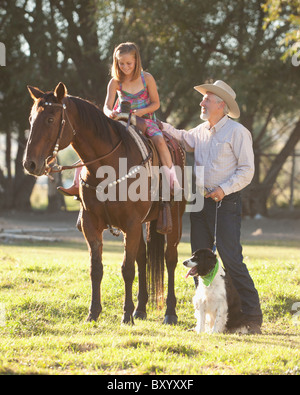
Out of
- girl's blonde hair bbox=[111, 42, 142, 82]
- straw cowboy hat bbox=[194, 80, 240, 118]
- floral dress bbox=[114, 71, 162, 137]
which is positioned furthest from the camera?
floral dress bbox=[114, 71, 162, 137]

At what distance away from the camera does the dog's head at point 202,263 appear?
622 cm

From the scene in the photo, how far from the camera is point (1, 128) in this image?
25.8 metres

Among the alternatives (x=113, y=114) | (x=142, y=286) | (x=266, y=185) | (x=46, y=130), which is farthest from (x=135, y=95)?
(x=266, y=185)

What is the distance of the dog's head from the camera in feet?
20.4

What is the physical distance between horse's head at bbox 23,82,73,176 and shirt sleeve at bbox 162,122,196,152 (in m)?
1.87

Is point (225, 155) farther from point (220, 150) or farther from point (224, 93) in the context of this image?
point (224, 93)

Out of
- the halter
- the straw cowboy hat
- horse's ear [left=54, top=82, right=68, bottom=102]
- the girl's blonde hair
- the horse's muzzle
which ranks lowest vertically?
the horse's muzzle

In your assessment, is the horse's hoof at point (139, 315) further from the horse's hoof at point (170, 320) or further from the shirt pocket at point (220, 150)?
the shirt pocket at point (220, 150)

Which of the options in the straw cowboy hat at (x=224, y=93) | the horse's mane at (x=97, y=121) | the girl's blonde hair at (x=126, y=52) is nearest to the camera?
the horse's mane at (x=97, y=121)

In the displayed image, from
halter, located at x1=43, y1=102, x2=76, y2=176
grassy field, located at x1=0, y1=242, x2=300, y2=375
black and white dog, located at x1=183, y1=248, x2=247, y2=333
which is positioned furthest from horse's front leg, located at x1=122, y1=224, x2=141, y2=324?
halter, located at x1=43, y1=102, x2=76, y2=176

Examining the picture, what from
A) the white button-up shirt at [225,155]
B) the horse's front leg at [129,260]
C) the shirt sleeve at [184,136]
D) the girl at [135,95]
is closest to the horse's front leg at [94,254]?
the horse's front leg at [129,260]

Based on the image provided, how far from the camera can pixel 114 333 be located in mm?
5789

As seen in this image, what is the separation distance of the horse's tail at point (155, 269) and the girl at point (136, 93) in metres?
0.90

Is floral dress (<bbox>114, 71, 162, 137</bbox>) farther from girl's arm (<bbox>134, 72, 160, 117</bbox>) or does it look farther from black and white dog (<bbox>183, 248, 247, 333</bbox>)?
black and white dog (<bbox>183, 248, 247, 333</bbox>)
